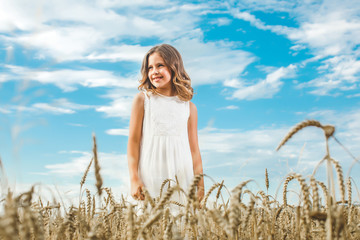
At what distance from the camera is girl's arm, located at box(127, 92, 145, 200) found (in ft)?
12.2

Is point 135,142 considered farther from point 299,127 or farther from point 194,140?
point 299,127

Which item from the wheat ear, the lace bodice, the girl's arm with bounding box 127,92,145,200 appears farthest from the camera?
the lace bodice

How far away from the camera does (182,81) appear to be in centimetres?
439

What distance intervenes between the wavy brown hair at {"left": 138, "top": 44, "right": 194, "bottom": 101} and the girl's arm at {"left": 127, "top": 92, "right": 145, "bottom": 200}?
0.89 ft

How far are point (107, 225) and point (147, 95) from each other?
2.71 metres

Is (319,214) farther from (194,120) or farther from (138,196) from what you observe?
(194,120)

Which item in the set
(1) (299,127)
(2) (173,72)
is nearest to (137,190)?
(2) (173,72)

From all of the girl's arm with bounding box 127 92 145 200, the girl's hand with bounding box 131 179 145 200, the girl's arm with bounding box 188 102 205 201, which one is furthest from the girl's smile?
the girl's hand with bounding box 131 179 145 200

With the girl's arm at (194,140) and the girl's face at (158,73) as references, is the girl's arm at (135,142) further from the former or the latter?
the girl's arm at (194,140)

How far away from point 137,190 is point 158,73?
4.62 ft

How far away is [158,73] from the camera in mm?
4195

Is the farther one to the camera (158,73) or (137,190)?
(158,73)

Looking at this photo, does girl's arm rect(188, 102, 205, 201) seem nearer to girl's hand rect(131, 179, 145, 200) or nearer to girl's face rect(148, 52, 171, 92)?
girl's face rect(148, 52, 171, 92)

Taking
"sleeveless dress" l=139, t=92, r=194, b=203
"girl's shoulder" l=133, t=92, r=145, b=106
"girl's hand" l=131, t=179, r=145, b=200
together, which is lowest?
"girl's hand" l=131, t=179, r=145, b=200
